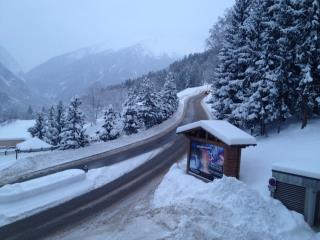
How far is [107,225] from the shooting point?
41.2ft

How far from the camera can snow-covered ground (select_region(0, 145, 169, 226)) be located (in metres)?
14.4

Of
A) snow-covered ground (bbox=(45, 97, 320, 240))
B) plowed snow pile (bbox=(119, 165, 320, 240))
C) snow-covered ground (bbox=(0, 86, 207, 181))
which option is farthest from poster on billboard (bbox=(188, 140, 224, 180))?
snow-covered ground (bbox=(0, 86, 207, 181))

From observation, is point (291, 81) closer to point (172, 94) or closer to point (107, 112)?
point (107, 112)

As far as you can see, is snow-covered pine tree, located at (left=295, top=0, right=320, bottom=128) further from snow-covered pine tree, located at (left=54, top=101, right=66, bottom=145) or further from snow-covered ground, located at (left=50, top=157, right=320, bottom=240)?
snow-covered pine tree, located at (left=54, top=101, right=66, bottom=145)

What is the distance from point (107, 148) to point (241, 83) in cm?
1317

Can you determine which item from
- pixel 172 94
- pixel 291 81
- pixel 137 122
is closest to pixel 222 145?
pixel 291 81

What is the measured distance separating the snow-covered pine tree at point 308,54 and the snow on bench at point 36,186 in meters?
15.4

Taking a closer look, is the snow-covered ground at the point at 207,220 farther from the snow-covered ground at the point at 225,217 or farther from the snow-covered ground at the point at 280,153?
the snow-covered ground at the point at 280,153

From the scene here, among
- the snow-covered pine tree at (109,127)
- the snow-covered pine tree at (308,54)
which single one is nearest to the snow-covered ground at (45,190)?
the snow-covered pine tree at (308,54)

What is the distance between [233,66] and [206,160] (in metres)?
13.2

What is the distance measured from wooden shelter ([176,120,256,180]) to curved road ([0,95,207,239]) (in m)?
3.61

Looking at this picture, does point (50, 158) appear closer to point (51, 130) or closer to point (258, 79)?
point (258, 79)

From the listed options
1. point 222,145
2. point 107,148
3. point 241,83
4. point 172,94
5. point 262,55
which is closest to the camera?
point 222,145

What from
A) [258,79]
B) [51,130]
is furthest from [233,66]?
[51,130]
